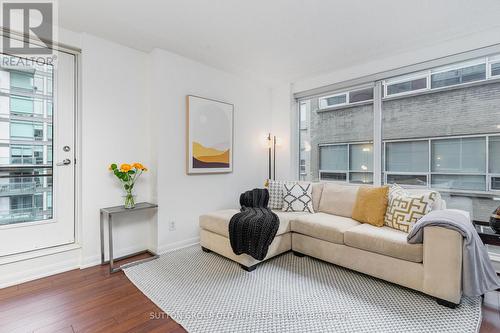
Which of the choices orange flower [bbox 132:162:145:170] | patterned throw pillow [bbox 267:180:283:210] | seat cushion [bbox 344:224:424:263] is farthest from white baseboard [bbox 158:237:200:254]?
seat cushion [bbox 344:224:424:263]

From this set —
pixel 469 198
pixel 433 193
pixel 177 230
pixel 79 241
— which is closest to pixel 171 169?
pixel 177 230

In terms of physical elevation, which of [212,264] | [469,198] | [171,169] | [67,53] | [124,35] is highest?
[124,35]

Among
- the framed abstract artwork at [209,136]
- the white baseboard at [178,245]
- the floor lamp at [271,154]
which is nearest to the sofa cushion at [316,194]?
the floor lamp at [271,154]

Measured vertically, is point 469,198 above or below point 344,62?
below

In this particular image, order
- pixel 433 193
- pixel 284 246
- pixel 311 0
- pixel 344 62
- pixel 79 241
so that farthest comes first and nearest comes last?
pixel 344 62, pixel 284 246, pixel 79 241, pixel 433 193, pixel 311 0

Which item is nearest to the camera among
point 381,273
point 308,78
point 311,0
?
point 311,0

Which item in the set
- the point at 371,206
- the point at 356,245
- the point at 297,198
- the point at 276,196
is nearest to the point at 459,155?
the point at 371,206

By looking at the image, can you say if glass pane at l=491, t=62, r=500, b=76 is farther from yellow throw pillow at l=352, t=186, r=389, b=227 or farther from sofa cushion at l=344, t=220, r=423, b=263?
sofa cushion at l=344, t=220, r=423, b=263

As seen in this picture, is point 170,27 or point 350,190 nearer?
point 170,27

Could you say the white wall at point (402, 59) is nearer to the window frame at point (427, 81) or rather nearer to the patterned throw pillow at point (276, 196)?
the window frame at point (427, 81)

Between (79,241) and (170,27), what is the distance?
2.38m

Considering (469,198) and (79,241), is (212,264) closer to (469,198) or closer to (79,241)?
(79,241)

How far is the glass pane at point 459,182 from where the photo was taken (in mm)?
2742

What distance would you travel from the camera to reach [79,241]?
2.69 metres
